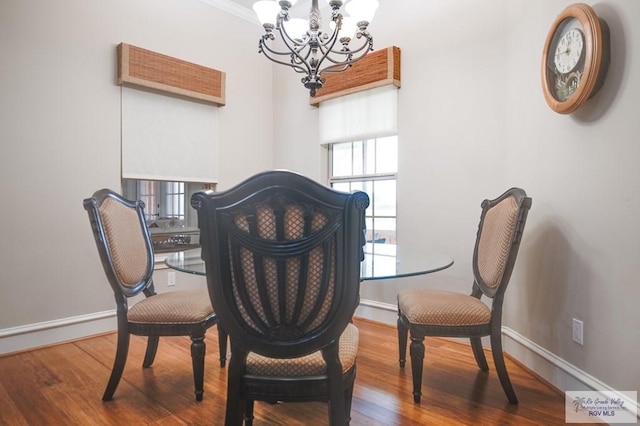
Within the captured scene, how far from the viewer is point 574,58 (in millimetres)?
Answer: 1814

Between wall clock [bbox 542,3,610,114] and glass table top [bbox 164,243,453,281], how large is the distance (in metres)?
1.01

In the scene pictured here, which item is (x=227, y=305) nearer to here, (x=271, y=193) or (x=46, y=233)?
(x=271, y=193)

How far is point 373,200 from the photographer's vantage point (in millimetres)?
3455

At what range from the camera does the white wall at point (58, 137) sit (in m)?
2.55

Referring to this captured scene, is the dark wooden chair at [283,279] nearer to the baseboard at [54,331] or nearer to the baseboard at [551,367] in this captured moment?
the baseboard at [551,367]

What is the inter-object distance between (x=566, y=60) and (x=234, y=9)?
3091 millimetres

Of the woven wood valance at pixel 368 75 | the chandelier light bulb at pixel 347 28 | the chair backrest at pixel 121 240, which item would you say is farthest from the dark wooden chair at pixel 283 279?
the woven wood valance at pixel 368 75

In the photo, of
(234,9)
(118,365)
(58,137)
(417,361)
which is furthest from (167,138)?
(417,361)

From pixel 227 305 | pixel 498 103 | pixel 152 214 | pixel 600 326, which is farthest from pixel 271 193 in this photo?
pixel 152 214

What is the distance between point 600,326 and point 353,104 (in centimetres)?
248

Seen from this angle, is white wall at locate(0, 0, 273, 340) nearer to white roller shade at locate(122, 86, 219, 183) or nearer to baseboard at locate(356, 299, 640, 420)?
white roller shade at locate(122, 86, 219, 183)

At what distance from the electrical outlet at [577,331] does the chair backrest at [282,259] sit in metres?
1.39

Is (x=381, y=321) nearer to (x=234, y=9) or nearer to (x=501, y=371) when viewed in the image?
(x=501, y=371)

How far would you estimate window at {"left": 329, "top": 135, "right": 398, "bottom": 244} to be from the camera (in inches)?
130
